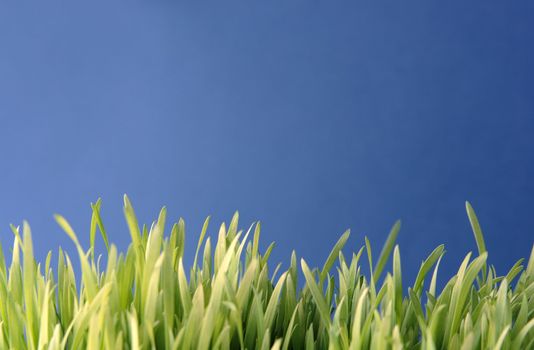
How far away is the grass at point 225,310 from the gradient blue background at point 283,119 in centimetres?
170

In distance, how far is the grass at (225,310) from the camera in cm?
49

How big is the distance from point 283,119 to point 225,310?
1.85m

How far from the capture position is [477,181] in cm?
233

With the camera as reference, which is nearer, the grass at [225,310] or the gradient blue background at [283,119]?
the grass at [225,310]

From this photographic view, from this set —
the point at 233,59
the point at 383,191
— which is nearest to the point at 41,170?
the point at 233,59

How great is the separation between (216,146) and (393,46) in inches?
24.1

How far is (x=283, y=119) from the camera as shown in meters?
2.37

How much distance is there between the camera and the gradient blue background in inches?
91.1

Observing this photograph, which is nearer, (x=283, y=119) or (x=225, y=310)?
(x=225, y=310)

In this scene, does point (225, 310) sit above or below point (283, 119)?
below

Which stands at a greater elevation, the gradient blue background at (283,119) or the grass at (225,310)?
the gradient blue background at (283,119)

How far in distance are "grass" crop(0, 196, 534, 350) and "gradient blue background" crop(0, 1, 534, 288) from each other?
1703 millimetres

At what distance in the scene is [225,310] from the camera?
0.54 metres

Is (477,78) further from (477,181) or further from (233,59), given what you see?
(233,59)
